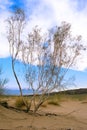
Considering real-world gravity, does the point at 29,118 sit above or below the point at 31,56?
below

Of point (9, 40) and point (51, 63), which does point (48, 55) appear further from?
point (9, 40)

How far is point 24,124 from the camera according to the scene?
1650 cm

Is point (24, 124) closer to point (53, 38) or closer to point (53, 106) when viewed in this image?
point (53, 38)

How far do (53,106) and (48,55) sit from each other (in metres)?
9.96

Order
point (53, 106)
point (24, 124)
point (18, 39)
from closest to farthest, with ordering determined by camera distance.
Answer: point (24, 124), point (18, 39), point (53, 106)

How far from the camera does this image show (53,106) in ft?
101

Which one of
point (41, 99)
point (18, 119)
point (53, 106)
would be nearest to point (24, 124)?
point (18, 119)

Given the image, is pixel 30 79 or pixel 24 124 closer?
pixel 24 124

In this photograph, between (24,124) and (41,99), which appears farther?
(41,99)

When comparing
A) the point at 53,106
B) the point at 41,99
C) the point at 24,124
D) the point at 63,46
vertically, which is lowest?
the point at 53,106

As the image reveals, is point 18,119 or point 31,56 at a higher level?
point 31,56

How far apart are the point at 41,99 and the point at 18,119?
4110 mm

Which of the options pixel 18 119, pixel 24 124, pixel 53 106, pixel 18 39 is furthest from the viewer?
pixel 53 106

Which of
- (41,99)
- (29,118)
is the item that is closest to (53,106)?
(41,99)
